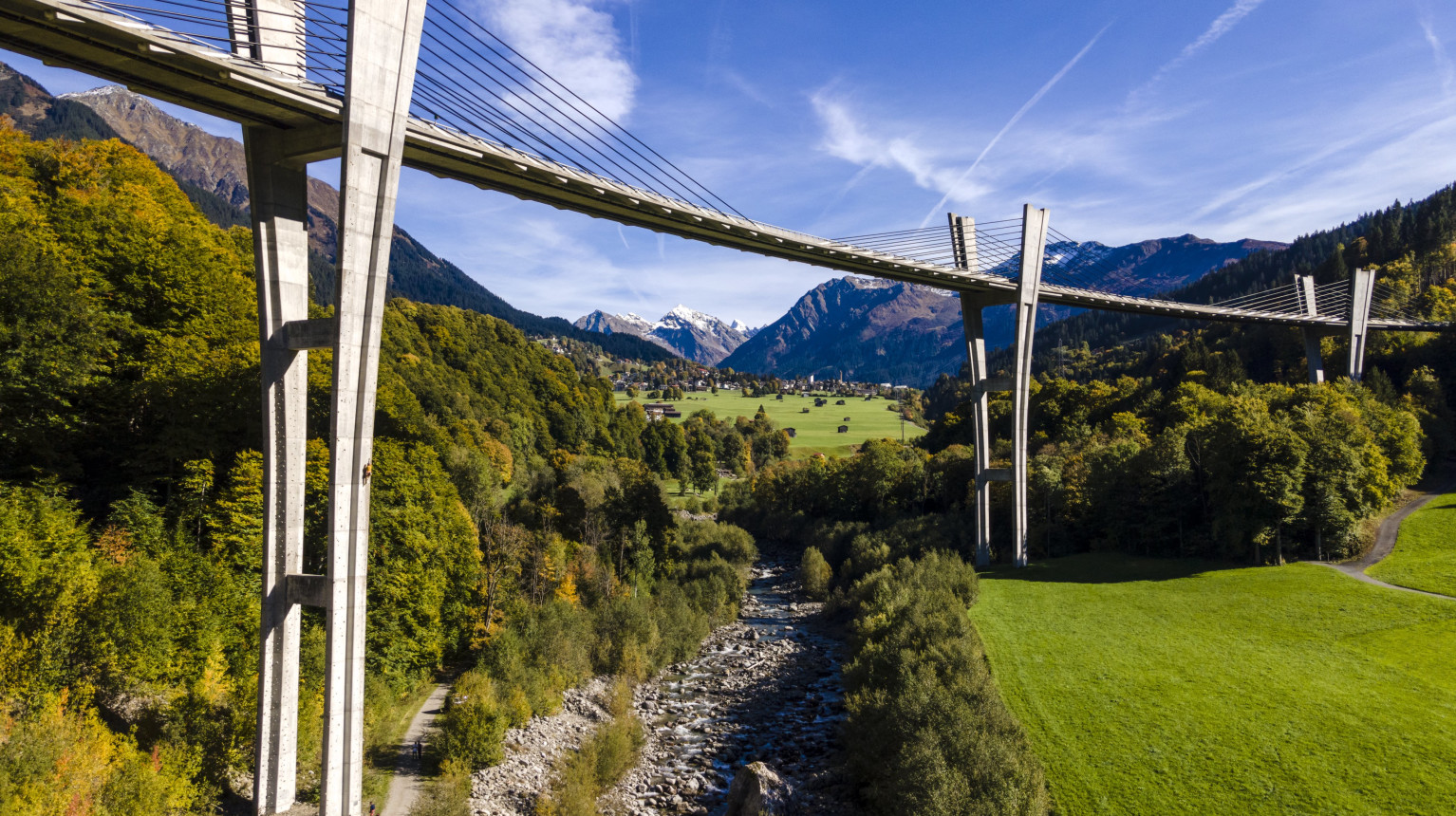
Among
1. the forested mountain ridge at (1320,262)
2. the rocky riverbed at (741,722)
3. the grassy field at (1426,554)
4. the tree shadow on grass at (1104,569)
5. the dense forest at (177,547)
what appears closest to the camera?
the dense forest at (177,547)

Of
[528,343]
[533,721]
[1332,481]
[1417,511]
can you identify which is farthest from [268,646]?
[528,343]

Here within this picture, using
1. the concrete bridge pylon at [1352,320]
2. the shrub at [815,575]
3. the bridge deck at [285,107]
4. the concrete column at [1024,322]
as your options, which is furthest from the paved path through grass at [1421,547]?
the bridge deck at [285,107]

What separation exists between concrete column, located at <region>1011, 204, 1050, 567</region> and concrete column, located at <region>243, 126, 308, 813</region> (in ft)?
90.2

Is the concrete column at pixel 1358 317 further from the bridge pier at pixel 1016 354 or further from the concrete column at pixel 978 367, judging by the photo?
the concrete column at pixel 978 367

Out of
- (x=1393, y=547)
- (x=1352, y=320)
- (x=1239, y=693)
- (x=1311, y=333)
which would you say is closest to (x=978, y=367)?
(x=1239, y=693)

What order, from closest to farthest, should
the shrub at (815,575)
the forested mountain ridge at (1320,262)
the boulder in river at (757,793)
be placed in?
the boulder in river at (757,793)
the shrub at (815,575)
the forested mountain ridge at (1320,262)

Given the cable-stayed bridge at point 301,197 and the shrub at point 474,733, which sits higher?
the cable-stayed bridge at point 301,197

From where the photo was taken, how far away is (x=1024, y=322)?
101 feet

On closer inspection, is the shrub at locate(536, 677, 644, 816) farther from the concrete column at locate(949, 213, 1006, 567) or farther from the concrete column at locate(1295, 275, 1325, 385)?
the concrete column at locate(1295, 275, 1325, 385)

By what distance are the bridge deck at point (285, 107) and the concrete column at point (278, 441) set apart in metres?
1.03

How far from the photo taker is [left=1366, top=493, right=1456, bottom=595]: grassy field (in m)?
24.0

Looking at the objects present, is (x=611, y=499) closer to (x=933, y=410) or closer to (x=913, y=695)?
(x=913, y=695)

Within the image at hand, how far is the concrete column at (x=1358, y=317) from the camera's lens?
45594 mm

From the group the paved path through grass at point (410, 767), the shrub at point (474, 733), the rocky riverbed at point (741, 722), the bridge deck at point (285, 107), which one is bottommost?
the rocky riverbed at point (741, 722)
